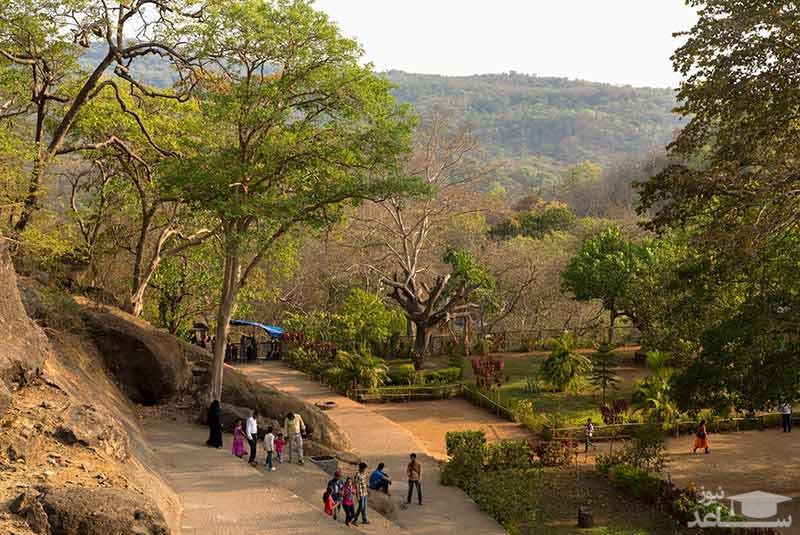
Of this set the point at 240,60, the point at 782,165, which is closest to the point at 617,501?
the point at 782,165

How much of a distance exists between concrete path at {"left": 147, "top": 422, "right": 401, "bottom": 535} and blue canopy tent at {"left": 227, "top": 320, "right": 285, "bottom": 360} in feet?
58.7

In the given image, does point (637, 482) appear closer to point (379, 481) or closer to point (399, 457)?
point (379, 481)

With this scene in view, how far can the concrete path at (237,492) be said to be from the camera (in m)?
12.8

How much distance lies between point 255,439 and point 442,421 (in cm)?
1107

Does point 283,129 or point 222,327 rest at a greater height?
point 283,129

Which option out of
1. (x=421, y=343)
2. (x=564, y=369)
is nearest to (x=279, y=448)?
(x=564, y=369)

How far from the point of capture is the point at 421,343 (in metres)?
34.9

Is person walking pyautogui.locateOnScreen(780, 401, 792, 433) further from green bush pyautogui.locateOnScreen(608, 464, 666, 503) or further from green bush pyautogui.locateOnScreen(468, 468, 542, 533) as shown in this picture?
green bush pyautogui.locateOnScreen(468, 468, 542, 533)

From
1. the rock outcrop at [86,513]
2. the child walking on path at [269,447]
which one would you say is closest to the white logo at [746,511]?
the child walking on path at [269,447]

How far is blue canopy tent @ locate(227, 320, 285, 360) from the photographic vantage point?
119 feet

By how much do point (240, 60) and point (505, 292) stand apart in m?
27.9

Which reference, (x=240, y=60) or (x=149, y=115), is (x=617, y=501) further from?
(x=149, y=115)

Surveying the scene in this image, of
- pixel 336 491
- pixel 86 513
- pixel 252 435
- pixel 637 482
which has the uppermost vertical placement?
pixel 86 513

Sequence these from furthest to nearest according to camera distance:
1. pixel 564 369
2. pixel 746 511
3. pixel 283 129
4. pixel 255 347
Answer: pixel 255 347 → pixel 564 369 → pixel 283 129 → pixel 746 511
